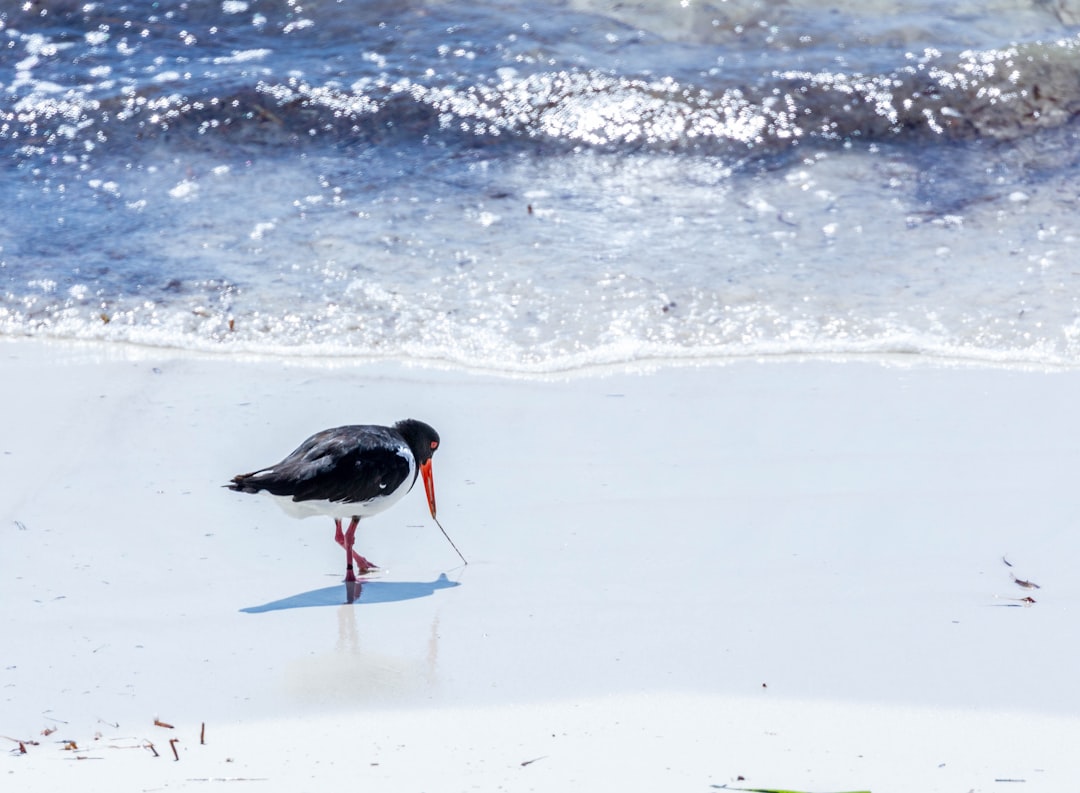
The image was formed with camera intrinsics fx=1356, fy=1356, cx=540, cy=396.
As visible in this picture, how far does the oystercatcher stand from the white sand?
0.57 ft

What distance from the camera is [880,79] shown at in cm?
1009

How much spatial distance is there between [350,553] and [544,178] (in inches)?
191

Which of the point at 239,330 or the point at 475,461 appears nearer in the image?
the point at 475,461

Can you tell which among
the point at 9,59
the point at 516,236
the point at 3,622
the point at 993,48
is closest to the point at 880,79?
the point at 993,48

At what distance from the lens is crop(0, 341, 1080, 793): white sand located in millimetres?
3246

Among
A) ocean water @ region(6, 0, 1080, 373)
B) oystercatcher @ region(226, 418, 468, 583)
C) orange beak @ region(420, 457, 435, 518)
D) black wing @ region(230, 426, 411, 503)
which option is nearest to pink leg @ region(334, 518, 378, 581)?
oystercatcher @ region(226, 418, 468, 583)

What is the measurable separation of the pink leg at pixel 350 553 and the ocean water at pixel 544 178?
1900mm

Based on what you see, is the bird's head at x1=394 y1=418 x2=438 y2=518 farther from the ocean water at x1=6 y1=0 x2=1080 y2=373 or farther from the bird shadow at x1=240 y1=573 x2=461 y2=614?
the ocean water at x1=6 y1=0 x2=1080 y2=373

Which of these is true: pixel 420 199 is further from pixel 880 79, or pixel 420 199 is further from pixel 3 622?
pixel 3 622

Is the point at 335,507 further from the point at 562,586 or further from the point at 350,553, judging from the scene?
the point at 562,586

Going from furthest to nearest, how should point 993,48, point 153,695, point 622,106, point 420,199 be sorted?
point 993,48
point 622,106
point 420,199
point 153,695

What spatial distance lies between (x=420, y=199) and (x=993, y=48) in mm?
4839

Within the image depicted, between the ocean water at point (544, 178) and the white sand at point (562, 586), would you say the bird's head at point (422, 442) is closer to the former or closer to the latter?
the white sand at point (562, 586)

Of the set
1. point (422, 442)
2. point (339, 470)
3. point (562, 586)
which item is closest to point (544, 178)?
point (422, 442)
